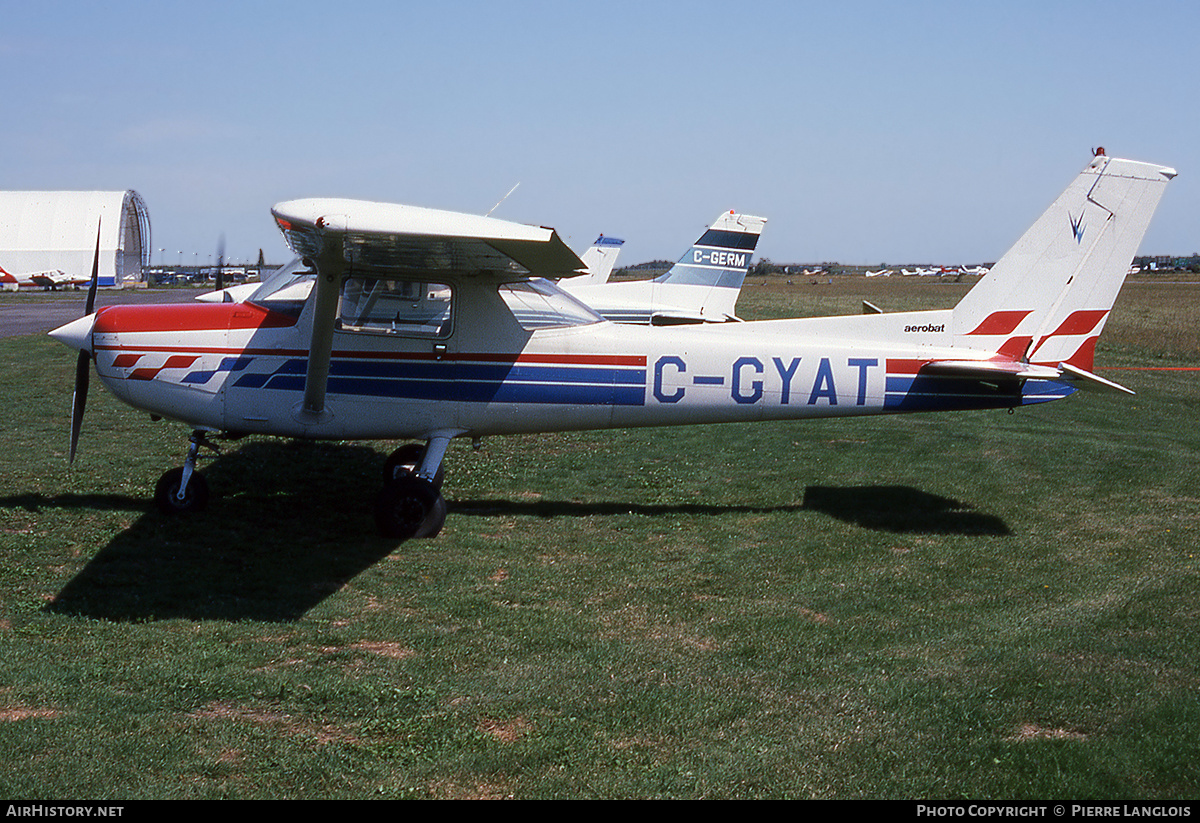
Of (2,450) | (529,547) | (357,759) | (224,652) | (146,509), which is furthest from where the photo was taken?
(2,450)

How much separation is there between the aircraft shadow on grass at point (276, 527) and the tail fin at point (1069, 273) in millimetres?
1693

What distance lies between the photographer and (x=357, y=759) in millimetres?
4223

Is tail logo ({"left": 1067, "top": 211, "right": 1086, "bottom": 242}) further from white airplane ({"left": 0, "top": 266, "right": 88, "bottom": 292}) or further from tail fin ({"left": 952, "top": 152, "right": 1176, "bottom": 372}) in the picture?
white airplane ({"left": 0, "top": 266, "right": 88, "bottom": 292})

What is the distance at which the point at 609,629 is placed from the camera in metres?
5.99

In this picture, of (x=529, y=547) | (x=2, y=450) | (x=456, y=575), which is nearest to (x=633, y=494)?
(x=529, y=547)

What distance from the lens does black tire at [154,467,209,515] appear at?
328 inches

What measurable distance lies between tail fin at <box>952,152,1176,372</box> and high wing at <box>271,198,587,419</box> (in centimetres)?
401

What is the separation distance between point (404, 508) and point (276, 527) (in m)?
1.21

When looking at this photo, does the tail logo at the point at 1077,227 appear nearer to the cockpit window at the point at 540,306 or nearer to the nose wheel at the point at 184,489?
the cockpit window at the point at 540,306

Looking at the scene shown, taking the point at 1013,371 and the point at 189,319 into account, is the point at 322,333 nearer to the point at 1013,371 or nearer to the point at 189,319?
the point at 189,319

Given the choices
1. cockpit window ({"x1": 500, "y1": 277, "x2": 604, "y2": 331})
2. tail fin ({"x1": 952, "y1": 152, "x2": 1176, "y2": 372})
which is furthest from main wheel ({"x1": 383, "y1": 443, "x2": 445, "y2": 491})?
tail fin ({"x1": 952, "y1": 152, "x2": 1176, "y2": 372})

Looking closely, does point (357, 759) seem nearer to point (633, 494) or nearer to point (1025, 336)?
point (633, 494)

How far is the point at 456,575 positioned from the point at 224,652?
1983mm

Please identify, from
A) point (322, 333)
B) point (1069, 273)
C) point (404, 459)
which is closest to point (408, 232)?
point (322, 333)
